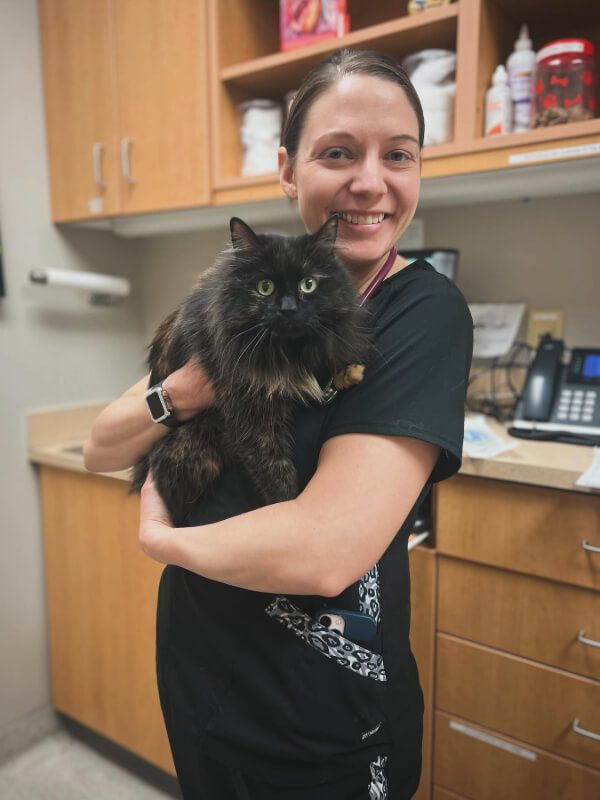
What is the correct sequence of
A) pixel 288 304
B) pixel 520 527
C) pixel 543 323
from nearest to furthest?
pixel 288 304 < pixel 520 527 < pixel 543 323

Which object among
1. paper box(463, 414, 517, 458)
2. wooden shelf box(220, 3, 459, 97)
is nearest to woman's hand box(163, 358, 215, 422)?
paper box(463, 414, 517, 458)

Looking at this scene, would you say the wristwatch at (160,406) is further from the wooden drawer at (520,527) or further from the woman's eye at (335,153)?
the wooden drawer at (520,527)

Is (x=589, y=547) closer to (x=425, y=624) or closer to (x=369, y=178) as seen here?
(x=425, y=624)

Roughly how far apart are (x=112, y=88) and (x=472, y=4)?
124cm

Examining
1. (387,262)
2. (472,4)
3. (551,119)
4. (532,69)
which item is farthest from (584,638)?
(472,4)

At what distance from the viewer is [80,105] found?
6.68ft

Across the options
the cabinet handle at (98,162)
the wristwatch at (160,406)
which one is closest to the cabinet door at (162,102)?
the cabinet handle at (98,162)

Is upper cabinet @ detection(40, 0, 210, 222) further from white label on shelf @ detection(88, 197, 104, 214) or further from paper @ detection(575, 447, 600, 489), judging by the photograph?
paper @ detection(575, 447, 600, 489)

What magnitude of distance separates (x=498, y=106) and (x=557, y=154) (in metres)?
0.22

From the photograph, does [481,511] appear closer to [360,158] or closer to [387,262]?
[387,262]

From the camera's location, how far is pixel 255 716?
2.65 feet

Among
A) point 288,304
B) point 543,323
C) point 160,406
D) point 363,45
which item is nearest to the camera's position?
point 288,304

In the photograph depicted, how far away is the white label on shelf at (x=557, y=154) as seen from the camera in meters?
1.28

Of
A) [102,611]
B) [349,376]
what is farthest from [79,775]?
[349,376]
